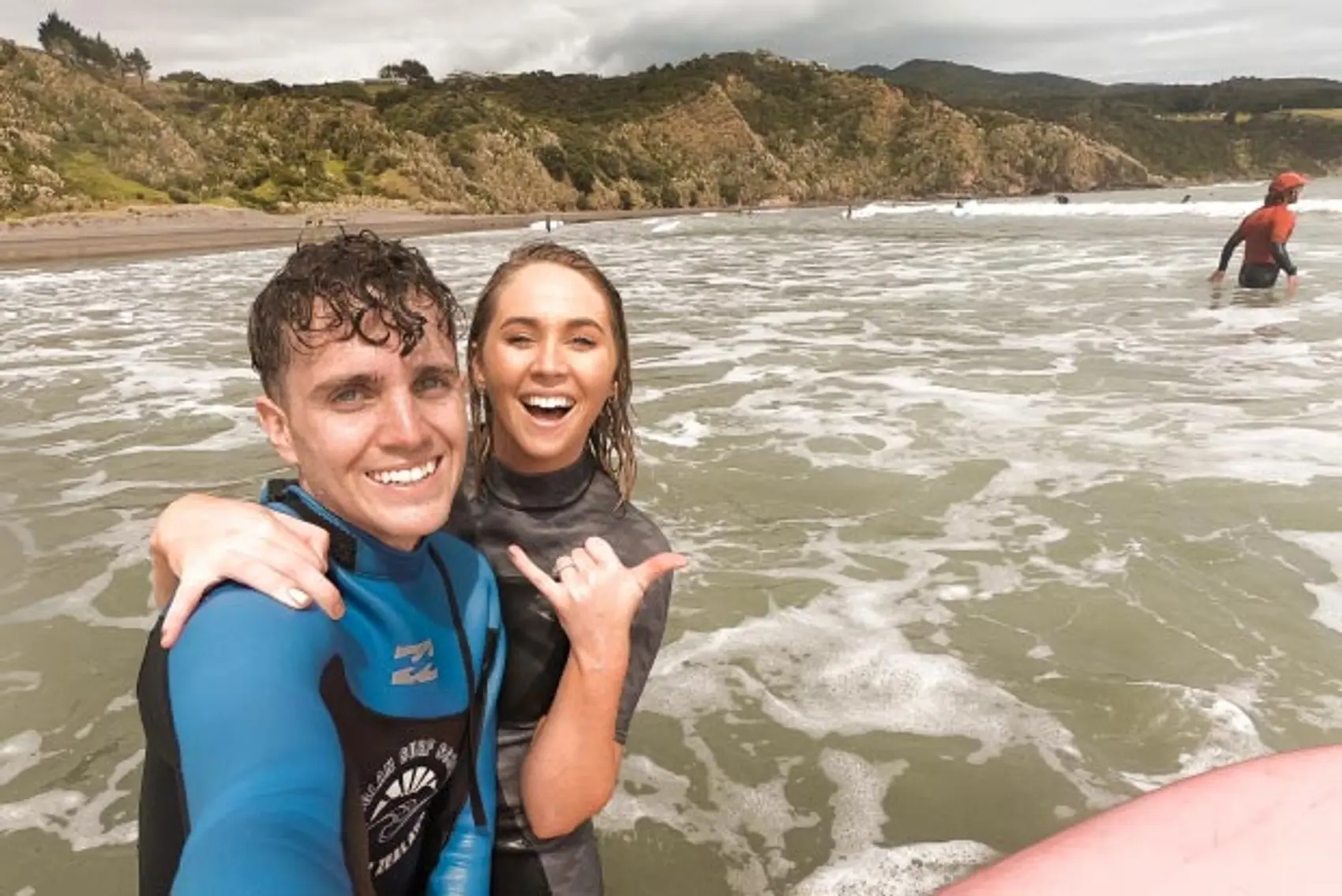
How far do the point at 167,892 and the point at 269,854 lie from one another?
0.55 meters

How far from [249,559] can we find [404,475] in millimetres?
309

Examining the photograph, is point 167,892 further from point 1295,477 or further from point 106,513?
point 1295,477

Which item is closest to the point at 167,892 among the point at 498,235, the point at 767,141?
the point at 498,235

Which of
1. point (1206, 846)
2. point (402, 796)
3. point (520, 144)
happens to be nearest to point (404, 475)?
point (402, 796)

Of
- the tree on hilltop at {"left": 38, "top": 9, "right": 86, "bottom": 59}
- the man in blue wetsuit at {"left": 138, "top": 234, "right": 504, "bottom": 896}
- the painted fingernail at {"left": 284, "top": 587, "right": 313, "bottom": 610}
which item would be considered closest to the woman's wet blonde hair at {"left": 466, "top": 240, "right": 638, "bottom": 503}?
the man in blue wetsuit at {"left": 138, "top": 234, "right": 504, "bottom": 896}

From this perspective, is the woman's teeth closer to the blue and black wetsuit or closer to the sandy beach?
the blue and black wetsuit

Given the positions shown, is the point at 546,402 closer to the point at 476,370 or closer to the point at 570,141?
the point at 476,370

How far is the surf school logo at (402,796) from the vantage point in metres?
1.64

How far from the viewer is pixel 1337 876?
1.75 metres

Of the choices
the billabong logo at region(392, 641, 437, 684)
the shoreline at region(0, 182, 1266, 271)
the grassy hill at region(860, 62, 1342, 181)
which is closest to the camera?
the billabong logo at region(392, 641, 437, 684)

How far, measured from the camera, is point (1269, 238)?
1329cm

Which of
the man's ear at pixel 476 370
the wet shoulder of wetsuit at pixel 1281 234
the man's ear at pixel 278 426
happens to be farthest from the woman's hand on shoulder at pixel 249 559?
the wet shoulder of wetsuit at pixel 1281 234

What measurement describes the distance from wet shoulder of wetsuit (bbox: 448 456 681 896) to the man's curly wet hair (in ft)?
2.30

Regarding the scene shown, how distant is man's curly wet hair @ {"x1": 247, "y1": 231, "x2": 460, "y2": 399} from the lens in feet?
5.04
